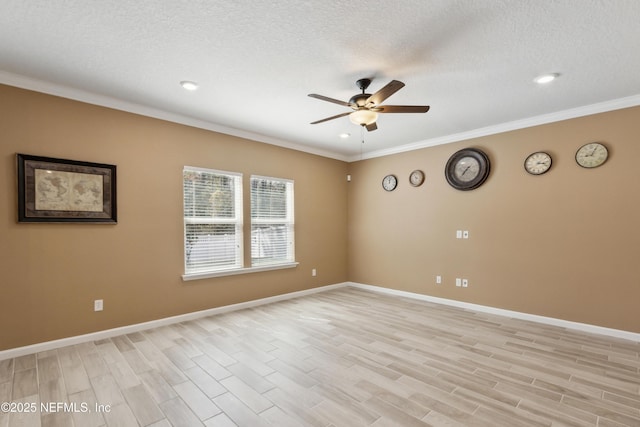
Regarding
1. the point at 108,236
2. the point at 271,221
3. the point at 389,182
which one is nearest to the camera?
the point at 108,236

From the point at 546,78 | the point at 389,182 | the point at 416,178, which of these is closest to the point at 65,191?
the point at 389,182

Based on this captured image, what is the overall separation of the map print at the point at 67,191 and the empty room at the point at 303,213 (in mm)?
19

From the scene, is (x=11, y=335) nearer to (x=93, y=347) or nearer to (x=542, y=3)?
(x=93, y=347)

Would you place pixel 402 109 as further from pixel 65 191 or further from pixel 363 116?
pixel 65 191

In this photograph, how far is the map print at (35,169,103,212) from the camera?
9.95 feet

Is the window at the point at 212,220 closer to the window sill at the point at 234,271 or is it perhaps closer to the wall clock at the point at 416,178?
the window sill at the point at 234,271

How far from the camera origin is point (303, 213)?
18.2ft

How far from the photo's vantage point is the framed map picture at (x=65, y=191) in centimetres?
295

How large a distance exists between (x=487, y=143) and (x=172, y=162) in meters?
4.61

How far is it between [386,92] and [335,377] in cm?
252

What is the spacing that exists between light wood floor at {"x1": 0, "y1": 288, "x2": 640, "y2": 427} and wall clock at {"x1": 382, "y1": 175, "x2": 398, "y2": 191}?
2.62m

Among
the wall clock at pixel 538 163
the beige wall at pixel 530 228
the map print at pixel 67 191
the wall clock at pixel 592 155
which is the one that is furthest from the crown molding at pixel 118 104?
the wall clock at pixel 592 155

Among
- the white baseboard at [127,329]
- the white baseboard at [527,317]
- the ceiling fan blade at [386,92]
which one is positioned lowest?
the white baseboard at [527,317]

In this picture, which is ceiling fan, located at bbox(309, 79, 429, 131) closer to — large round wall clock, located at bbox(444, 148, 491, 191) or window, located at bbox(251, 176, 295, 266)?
large round wall clock, located at bbox(444, 148, 491, 191)
